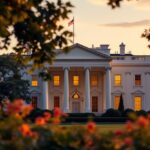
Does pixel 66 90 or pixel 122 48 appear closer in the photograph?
pixel 66 90

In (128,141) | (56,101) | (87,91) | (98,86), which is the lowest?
(128,141)

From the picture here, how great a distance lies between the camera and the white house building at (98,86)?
306 ft

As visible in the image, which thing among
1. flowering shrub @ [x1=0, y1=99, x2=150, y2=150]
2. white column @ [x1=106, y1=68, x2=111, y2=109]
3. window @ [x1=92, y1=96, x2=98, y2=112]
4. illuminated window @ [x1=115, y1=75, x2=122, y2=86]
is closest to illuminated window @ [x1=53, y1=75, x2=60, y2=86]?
window @ [x1=92, y1=96, x2=98, y2=112]

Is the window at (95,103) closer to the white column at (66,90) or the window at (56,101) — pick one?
the white column at (66,90)

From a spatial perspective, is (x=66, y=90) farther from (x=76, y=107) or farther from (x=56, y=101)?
(x=56, y=101)

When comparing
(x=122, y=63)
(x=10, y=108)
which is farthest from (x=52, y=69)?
(x=10, y=108)

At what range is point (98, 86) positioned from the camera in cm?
9519

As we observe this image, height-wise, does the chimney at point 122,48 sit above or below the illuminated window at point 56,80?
above

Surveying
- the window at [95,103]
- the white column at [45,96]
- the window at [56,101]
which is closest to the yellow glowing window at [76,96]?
the window at [95,103]

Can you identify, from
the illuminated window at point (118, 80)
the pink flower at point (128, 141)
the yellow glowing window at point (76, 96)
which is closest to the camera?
the pink flower at point (128, 141)

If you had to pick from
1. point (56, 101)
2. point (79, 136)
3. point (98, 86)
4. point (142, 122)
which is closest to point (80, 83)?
point (98, 86)

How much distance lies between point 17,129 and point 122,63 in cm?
8715

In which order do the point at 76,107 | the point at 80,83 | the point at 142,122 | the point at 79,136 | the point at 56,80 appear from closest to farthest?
the point at 142,122 → the point at 79,136 → the point at 76,107 → the point at 80,83 → the point at 56,80

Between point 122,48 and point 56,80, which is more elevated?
point 122,48
